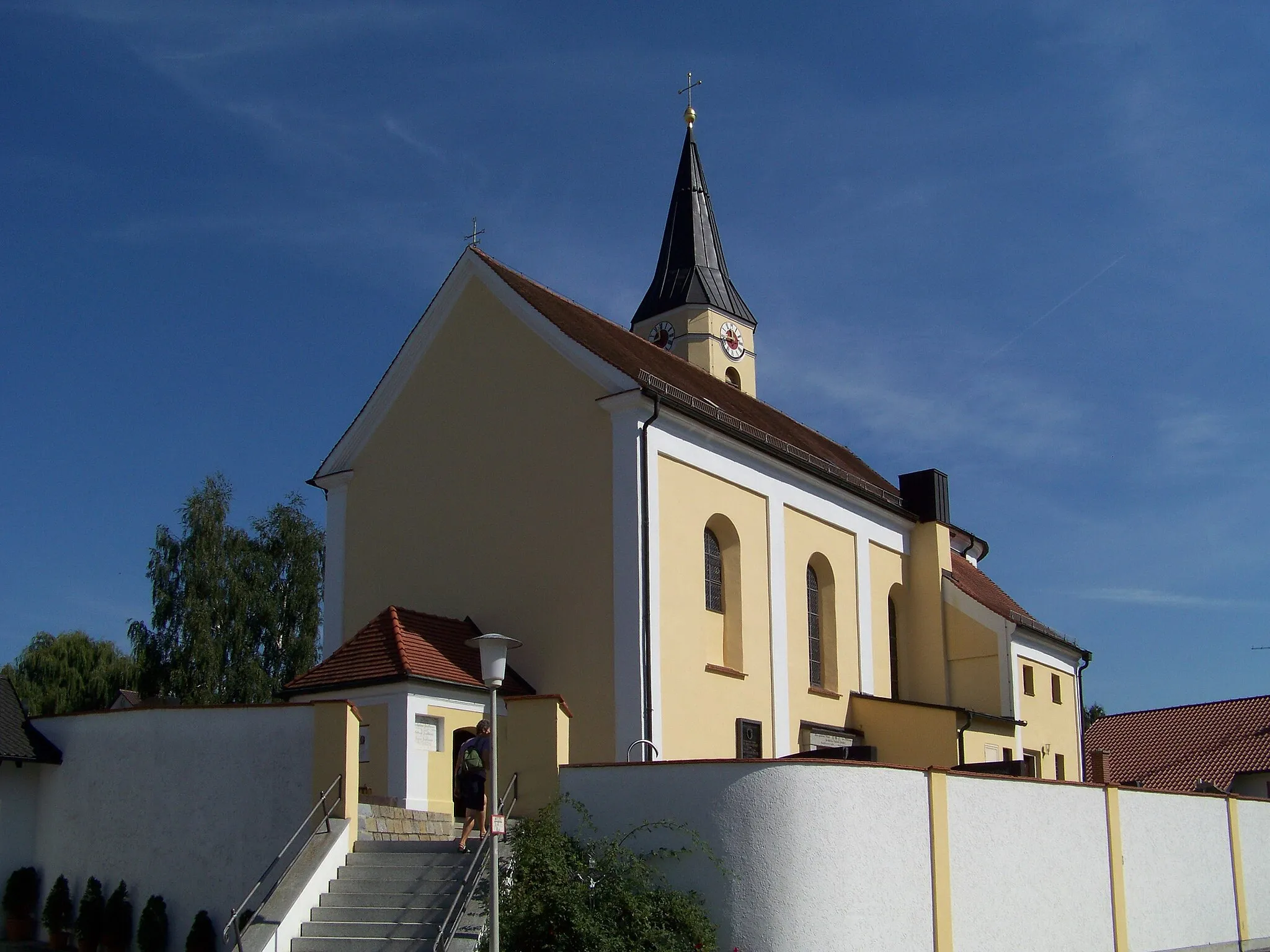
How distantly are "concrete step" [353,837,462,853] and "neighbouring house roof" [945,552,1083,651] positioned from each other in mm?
16621

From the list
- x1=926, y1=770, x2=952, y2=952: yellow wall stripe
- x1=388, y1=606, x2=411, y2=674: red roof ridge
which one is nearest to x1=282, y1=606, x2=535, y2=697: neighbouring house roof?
x1=388, y1=606, x2=411, y2=674: red roof ridge

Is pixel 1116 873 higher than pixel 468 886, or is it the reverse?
pixel 468 886

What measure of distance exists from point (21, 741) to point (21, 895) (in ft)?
6.58

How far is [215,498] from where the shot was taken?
41.9m

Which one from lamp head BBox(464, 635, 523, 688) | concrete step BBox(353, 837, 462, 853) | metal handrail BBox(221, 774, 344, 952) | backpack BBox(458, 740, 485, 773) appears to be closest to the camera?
lamp head BBox(464, 635, 523, 688)

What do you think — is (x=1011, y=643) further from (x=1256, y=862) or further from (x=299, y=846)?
(x=299, y=846)

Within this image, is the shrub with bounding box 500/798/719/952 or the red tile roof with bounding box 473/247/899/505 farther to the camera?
the red tile roof with bounding box 473/247/899/505

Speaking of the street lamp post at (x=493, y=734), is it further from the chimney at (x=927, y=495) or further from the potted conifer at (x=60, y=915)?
the chimney at (x=927, y=495)

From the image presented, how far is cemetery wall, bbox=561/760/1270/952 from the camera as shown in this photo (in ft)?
44.6

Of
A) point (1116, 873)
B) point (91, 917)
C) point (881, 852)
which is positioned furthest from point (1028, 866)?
point (91, 917)

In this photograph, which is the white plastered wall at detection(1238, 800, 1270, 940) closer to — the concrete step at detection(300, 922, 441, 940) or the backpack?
the backpack

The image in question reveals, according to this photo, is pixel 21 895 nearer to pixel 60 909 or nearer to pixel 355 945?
pixel 60 909

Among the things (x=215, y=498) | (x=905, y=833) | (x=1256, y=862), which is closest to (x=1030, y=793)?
(x=905, y=833)

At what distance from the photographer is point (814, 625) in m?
26.0
